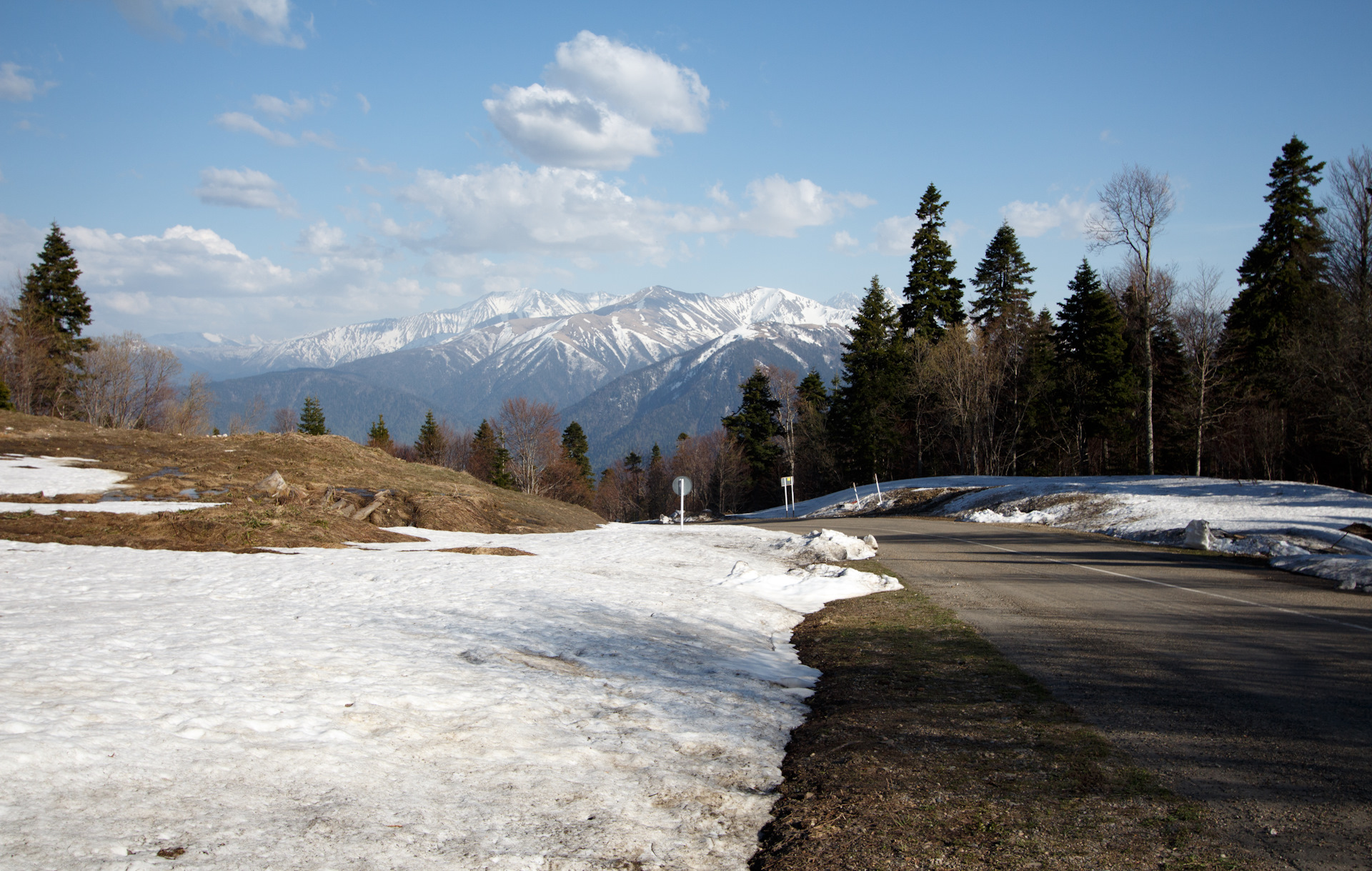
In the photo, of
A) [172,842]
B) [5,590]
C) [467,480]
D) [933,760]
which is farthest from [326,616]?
[467,480]

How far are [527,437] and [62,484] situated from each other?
52958 millimetres

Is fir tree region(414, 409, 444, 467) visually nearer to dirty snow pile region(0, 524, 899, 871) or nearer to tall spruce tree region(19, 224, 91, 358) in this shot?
tall spruce tree region(19, 224, 91, 358)

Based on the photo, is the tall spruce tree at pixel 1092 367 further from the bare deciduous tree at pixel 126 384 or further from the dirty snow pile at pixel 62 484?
the bare deciduous tree at pixel 126 384

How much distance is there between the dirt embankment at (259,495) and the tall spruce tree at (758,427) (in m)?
44.7

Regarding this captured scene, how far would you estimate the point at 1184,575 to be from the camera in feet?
43.3

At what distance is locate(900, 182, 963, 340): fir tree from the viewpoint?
57812mm

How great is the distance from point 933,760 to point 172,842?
4.25 metres

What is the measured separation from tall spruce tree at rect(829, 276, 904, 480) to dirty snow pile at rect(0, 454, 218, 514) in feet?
166

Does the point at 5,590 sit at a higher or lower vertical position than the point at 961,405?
lower

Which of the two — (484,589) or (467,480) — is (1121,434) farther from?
(484,589)

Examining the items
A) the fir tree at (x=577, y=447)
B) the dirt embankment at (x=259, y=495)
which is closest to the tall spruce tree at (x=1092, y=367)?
the dirt embankment at (x=259, y=495)

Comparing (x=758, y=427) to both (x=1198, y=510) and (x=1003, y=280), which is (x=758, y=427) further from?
(x=1198, y=510)

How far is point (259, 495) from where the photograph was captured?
16.8 m

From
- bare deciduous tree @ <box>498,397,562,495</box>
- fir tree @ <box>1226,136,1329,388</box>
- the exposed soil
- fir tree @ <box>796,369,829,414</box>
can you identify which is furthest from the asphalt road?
bare deciduous tree @ <box>498,397,562,495</box>
